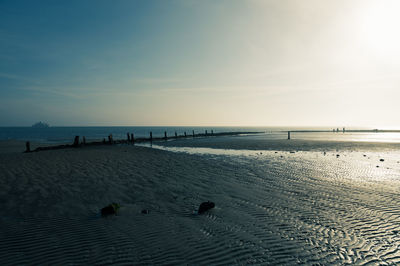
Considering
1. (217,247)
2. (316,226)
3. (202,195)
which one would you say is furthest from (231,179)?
(217,247)

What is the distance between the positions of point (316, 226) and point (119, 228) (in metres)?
5.24

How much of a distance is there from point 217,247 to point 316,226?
9.78ft

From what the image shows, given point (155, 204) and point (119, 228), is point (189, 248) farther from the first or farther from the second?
point (155, 204)

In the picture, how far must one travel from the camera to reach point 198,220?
6.39 meters

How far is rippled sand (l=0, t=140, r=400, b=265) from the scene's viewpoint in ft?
15.0

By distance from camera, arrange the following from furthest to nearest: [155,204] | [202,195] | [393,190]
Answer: [393,190] < [202,195] < [155,204]

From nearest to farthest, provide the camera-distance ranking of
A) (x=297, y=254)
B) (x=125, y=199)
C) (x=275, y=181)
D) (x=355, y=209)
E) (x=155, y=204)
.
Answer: (x=297, y=254) → (x=355, y=209) → (x=155, y=204) → (x=125, y=199) → (x=275, y=181)

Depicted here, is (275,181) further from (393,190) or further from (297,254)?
(297,254)

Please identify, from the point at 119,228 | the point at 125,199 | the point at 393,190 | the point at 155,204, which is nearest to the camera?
the point at 119,228

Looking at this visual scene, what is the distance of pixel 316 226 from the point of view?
600 cm

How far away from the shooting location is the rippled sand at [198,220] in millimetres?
4586

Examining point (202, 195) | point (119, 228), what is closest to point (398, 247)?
point (202, 195)

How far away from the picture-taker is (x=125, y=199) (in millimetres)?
8305

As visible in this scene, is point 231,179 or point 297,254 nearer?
point 297,254
